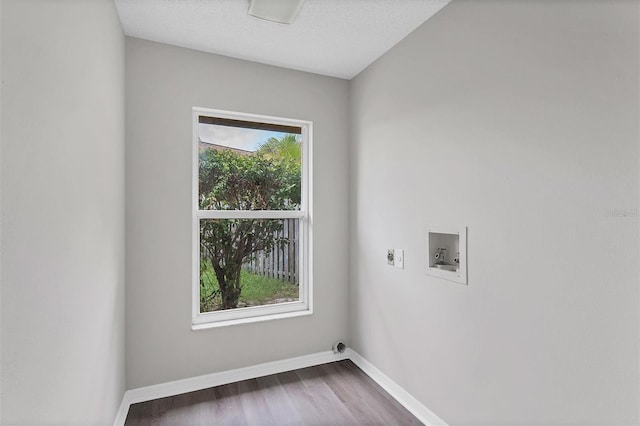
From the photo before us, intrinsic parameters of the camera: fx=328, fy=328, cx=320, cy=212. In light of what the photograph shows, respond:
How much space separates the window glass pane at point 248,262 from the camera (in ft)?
8.41

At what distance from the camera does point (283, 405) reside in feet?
7.14

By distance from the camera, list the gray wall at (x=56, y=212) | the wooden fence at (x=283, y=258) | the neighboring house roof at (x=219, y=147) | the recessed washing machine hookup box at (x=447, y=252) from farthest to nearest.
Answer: the wooden fence at (x=283, y=258) < the neighboring house roof at (x=219, y=147) < the recessed washing machine hookup box at (x=447, y=252) < the gray wall at (x=56, y=212)

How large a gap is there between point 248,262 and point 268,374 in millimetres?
886

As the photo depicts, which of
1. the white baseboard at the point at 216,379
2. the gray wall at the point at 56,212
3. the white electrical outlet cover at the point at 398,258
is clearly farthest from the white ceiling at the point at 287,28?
the white baseboard at the point at 216,379

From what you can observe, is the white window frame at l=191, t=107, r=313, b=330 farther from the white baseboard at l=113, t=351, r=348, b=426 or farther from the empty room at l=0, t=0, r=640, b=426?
the white baseboard at l=113, t=351, r=348, b=426

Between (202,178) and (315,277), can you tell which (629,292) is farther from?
(202,178)

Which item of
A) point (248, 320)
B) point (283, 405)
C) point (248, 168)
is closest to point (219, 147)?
point (248, 168)

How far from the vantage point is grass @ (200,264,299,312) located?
256cm

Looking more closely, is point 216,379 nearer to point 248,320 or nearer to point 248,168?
point 248,320

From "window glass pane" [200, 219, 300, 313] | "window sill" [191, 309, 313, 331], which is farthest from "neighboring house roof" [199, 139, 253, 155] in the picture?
"window sill" [191, 309, 313, 331]

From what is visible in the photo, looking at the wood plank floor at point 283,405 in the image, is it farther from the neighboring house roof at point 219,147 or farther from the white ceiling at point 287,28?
the white ceiling at point 287,28

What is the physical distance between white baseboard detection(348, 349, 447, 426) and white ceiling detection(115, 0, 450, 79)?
7.83ft

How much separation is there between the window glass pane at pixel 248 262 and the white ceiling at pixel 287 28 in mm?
1289

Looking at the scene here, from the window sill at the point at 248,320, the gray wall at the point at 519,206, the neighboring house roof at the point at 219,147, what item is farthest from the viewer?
the neighboring house roof at the point at 219,147
